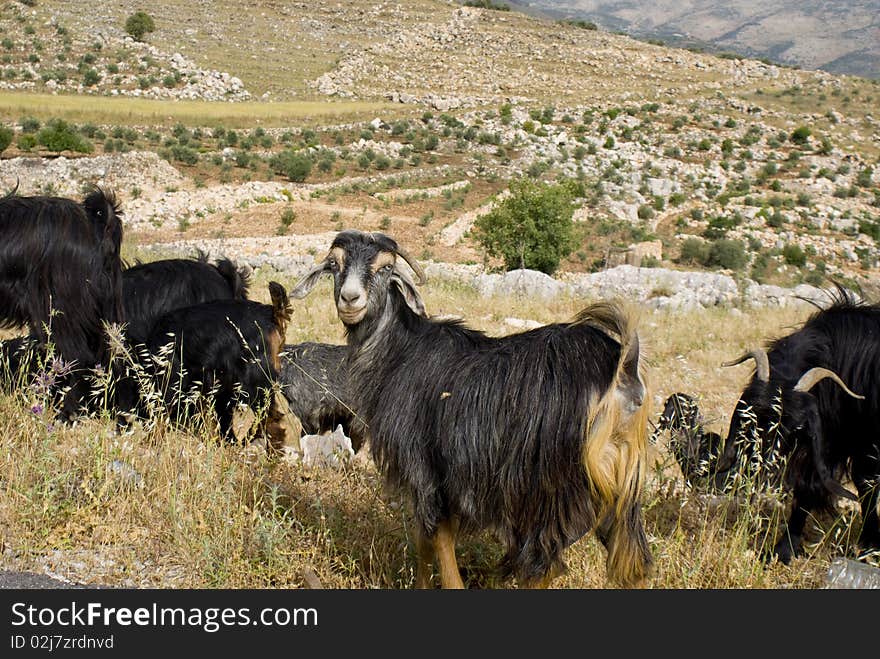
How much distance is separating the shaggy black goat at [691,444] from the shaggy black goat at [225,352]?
285cm

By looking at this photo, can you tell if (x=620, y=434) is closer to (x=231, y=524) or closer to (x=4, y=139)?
(x=231, y=524)

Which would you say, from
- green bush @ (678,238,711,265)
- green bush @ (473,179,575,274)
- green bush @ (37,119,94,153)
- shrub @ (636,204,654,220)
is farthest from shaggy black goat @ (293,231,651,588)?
green bush @ (37,119,94,153)

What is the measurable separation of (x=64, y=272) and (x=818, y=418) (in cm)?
497

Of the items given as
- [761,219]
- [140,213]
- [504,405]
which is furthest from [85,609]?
[761,219]

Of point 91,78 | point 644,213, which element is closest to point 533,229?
point 644,213

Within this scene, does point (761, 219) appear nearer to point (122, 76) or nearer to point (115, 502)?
point (115, 502)

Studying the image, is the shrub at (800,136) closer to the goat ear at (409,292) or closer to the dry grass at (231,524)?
the dry grass at (231,524)

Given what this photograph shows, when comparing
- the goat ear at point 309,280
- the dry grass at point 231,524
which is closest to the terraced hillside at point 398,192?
the dry grass at point 231,524

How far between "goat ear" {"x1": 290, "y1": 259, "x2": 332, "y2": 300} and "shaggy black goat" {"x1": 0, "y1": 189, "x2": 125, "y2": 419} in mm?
2174

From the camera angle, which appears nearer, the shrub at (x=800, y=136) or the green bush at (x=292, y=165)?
the green bush at (x=292, y=165)

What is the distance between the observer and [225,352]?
19.1 ft

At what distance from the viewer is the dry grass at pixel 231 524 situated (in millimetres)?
3717

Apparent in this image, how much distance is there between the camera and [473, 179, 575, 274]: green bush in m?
22.1

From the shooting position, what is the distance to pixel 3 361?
6.09 metres
